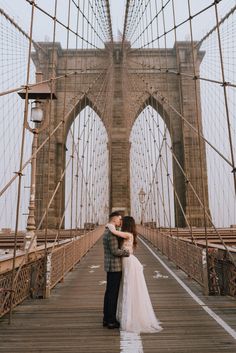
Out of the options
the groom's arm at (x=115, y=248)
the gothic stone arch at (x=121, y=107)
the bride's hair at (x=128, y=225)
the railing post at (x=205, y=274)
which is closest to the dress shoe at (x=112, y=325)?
the groom's arm at (x=115, y=248)

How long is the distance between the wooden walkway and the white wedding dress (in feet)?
0.34

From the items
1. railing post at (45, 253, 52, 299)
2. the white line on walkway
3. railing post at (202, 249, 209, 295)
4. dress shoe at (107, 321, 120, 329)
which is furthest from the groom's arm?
railing post at (202, 249, 209, 295)

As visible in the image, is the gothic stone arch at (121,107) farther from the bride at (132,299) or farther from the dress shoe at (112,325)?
the dress shoe at (112,325)

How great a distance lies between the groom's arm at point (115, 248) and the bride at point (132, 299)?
0.19ft

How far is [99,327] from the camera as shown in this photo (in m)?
3.17

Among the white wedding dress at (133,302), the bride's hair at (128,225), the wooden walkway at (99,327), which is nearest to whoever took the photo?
the wooden walkway at (99,327)

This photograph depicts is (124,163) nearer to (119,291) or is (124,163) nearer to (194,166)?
(194,166)

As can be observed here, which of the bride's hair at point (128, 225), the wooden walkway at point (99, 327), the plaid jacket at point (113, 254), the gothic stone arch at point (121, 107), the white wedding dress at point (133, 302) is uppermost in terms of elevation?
the gothic stone arch at point (121, 107)

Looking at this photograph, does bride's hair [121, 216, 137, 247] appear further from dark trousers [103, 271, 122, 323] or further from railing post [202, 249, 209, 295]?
railing post [202, 249, 209, 295]

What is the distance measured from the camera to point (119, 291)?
123 inches

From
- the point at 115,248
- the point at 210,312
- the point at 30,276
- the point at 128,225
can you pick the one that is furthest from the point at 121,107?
the point at 115,248

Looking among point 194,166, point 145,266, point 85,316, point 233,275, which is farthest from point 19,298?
point 194,166

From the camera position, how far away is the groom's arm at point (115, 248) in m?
3.04

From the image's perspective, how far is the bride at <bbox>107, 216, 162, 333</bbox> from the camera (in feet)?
9.76
